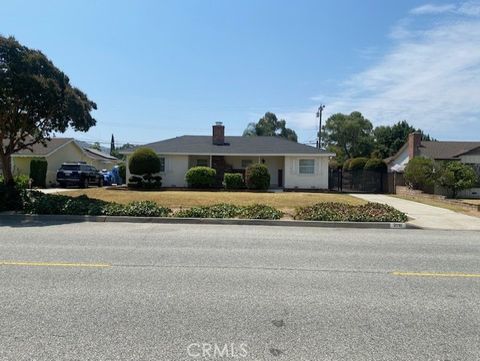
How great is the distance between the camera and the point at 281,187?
3459cm

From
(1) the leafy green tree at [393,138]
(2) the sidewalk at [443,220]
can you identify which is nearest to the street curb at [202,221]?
(2) the sidewalk at [443,220]

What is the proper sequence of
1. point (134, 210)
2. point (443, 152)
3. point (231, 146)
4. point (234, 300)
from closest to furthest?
1. point (234, 300)
2. point (134, 210)
3. point (231, 146)
4. point (443, 152)

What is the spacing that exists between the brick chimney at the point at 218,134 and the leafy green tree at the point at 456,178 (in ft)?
54.8

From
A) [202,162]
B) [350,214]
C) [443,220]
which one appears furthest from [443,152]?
[350,214]

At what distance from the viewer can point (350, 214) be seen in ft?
47.6

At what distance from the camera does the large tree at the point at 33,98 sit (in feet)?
50.7

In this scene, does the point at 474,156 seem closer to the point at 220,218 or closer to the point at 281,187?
the point at 281,187

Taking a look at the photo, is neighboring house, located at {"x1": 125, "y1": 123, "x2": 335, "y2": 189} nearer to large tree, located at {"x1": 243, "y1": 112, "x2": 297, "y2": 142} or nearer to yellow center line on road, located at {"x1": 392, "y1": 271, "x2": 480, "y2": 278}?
yellow center line on road, located at {"x1": 392, "y1": 271, "x2": 480, "y2": 278}

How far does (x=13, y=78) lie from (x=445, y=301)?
50.0ft

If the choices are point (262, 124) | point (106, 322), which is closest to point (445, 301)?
point (106, 322)

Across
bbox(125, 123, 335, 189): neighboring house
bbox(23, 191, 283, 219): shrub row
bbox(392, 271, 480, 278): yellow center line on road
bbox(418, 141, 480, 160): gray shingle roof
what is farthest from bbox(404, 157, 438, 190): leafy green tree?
bbox(392, 271, 480, 278): yellow center line on road

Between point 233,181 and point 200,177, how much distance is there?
2.35 meters

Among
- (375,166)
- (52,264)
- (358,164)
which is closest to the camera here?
(52,264)

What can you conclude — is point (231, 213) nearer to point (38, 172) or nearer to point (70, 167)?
point (70, 167)
